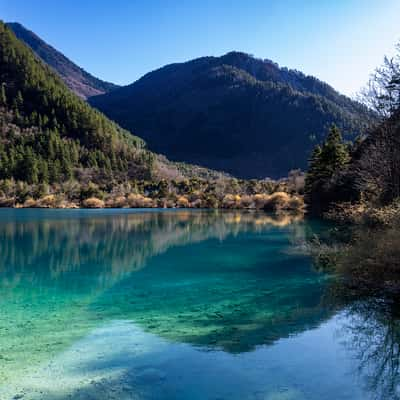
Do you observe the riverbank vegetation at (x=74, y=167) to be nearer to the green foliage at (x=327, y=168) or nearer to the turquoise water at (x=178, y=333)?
the green foliage at (x=327, y=168)

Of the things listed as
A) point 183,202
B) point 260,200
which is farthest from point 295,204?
point 183,202

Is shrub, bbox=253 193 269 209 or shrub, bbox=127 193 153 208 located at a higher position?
shrub, bbox=253 193 269 209

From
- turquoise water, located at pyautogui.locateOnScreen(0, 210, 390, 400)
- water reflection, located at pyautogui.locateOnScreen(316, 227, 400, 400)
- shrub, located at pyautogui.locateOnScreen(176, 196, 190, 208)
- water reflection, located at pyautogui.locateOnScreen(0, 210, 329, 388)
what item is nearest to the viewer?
turquoise water, located at pyautogui.locateOnScreen(0, 210, 390, 400)

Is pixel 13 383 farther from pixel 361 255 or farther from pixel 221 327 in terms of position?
pixel 361 255

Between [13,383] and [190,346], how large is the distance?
3.03m

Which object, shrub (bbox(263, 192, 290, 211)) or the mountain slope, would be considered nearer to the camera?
shrub (bbox(263, 192, 290, 211))

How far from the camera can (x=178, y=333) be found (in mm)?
8523

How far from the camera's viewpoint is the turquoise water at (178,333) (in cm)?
609

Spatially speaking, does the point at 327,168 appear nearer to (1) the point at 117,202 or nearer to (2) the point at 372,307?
(2) the point at 372,307

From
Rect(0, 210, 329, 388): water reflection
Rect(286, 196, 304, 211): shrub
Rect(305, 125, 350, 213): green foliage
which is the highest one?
Rect(305, 125, 350, 213): green foliage

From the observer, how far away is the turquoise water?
240 inches

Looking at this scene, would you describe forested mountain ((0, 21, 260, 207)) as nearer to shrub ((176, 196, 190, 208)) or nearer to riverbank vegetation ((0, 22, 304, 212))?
riverbank vegetation ((0, 22, 304, 212))

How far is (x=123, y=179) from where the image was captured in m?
106

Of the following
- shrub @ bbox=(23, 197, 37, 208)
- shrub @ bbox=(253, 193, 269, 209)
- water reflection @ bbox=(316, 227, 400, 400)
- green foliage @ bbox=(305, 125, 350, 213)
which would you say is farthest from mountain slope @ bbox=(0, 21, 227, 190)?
water reflection @ bbox=(316, 227, 400, 400)
